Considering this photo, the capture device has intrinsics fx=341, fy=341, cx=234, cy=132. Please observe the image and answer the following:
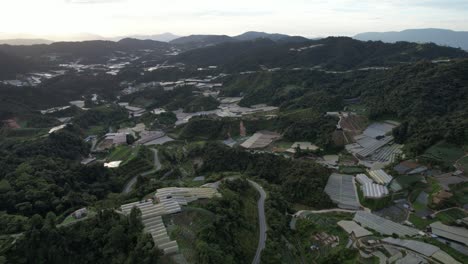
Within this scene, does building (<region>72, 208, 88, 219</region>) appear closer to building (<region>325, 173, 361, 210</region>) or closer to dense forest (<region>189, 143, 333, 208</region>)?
dense forest (<region>189, 143, 333, 208</region>)

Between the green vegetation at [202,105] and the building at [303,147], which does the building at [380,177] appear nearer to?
the building at [303,147]

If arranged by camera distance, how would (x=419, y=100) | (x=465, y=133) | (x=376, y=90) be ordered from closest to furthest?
(x=465, y=133) < (x=419, y=100) < (x=376, y=90)

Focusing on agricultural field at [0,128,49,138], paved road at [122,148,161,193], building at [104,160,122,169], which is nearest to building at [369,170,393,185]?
paved road at [122,148,161,193]

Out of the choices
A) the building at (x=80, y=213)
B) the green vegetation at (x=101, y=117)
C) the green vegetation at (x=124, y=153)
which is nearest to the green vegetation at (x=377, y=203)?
the building at (x=80, y=213)

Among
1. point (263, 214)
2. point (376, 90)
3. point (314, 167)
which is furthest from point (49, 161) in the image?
point (376, 90)

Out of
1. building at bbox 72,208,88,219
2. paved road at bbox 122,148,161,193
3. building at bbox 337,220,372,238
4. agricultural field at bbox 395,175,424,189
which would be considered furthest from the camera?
paved road at bbox 122,148,161,193

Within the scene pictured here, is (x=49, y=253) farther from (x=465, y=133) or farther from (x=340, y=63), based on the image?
(x=340, y=63)
